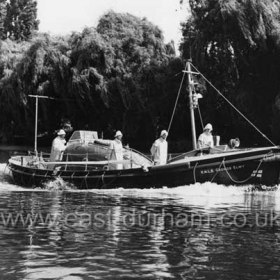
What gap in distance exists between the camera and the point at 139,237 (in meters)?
11.0

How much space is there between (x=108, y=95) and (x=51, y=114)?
643 centimetres

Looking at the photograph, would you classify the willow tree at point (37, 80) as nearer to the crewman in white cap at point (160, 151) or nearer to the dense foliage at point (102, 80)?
the dense foliage at point (102, 80)

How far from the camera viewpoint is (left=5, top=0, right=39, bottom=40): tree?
82.5 meters

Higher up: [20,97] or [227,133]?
[20,97]

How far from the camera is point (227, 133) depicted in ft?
128

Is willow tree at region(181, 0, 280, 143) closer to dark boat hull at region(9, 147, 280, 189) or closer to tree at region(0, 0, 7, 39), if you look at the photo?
dark boat hull at region(9, 147, 280, 189)

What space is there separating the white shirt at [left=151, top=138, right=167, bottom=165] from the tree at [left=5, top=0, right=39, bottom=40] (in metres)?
64.4

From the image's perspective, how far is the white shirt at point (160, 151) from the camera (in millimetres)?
21156

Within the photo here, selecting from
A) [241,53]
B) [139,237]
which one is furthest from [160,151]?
[241,53]

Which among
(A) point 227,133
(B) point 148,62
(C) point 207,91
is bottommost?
(A) point 227,133

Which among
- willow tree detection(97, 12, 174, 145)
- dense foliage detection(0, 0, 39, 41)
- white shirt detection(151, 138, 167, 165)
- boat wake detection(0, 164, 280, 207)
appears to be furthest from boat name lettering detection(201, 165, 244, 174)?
dense foliage detection(0, 0, 39, 41)

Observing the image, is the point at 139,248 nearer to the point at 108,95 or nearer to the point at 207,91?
the point at 207,91

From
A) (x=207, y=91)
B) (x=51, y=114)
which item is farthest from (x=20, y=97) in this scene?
(x=207, y=91)

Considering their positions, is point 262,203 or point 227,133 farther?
point 227,133
